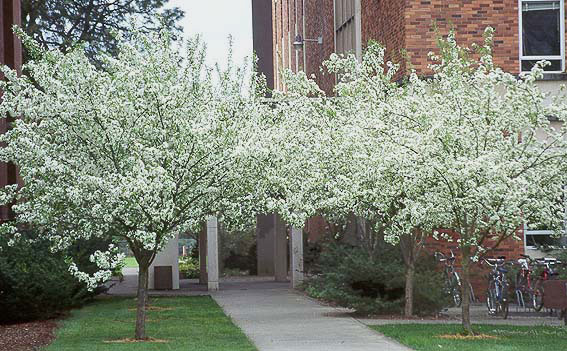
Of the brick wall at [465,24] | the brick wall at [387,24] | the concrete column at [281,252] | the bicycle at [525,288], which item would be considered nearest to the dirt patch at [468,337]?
the bicycle at [525,288]

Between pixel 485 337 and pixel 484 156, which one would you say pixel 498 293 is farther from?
pixel 484 156

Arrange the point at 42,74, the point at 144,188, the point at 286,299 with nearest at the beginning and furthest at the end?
the point at 144,188 → the point at 42,74 → the point at 286,299

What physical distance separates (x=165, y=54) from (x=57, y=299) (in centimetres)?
674

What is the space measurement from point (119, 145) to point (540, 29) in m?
13.4

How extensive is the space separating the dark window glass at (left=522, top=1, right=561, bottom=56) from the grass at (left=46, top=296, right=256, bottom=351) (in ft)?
31.2

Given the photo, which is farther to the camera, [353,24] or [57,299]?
[353,24]

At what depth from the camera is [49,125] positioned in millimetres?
16516

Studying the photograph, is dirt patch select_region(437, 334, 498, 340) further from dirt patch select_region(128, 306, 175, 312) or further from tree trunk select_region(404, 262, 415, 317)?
dirt patch select_region(128, 306, 175, 312)

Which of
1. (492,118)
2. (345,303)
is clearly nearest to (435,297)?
(345,303)

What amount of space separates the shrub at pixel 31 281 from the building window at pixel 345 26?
43.8ft

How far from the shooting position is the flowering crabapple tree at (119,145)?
52.6 feet

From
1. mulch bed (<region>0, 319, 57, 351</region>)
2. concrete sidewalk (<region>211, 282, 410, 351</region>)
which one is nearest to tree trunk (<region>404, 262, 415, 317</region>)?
concrete sidewalk (<region>211, 282, 410, 351</region>)

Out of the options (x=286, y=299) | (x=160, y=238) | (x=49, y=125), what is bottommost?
(x=286, y=299)

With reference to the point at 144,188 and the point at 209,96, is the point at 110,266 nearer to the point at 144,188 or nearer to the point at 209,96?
the point at 144,188
